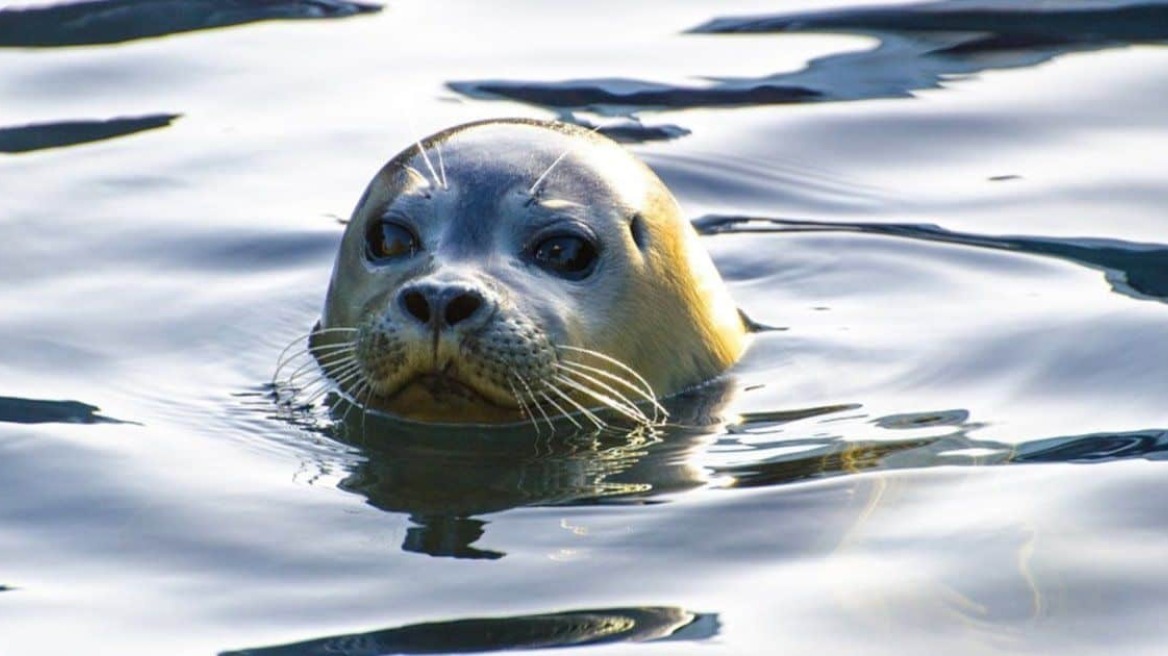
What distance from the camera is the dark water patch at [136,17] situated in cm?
1116

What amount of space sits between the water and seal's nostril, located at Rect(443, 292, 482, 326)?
349 mm

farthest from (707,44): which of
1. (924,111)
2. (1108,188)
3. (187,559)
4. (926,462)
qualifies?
(187,559)

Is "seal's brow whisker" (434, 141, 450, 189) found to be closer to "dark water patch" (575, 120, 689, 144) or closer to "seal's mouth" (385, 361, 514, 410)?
"seal's mouth" (385, 361, 514, 410)

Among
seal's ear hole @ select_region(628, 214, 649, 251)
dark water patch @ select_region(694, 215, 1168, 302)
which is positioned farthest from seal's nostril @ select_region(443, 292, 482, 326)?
dark water patch @ select_region(694, 215, 1168, 302)

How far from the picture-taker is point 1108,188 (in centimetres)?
863

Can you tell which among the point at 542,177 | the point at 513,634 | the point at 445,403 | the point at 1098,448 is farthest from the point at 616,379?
the point at 513,634

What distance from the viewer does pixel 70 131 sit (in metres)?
9.63

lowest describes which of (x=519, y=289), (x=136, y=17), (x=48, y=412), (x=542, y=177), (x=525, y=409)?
(x=48, y=412)

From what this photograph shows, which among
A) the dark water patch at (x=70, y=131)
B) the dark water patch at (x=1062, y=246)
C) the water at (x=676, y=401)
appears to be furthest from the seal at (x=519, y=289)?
the dark water patch at (x=70, y=131)

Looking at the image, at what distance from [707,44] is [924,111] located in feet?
4.25

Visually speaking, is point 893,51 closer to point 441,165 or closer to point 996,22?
point 996,22

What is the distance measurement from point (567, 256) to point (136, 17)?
536 centimetres

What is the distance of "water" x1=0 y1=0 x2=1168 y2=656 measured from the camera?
196 inches

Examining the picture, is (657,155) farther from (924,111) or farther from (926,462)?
(926,462)
